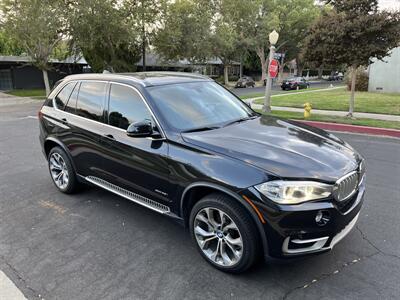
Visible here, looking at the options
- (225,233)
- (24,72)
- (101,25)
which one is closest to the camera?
(225,233)

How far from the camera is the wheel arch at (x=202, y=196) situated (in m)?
2.80

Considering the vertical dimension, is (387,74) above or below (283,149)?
above

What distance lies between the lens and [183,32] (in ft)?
100

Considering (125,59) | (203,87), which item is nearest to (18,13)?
(125,59)

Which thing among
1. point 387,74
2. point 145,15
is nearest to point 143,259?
point 387,74

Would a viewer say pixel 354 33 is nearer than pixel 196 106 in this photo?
No

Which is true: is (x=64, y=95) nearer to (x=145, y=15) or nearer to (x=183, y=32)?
(x=145, y=15)

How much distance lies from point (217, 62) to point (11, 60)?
3252 centimetres

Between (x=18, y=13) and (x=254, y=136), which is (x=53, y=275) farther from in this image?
(x=18, y=13)

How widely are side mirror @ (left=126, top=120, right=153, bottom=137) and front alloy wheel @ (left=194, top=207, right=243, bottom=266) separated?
3.15 ft

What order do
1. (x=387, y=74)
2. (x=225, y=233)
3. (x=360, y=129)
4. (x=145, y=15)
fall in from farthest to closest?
(x=145, y=15)
(x=387, y=74)
(x=360, y=129)
(x=225, y=233)

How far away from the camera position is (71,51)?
1118 inches

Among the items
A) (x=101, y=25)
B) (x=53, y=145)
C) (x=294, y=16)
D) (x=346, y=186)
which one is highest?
(x=294, y=16)

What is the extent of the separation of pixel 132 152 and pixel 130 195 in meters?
0.55
